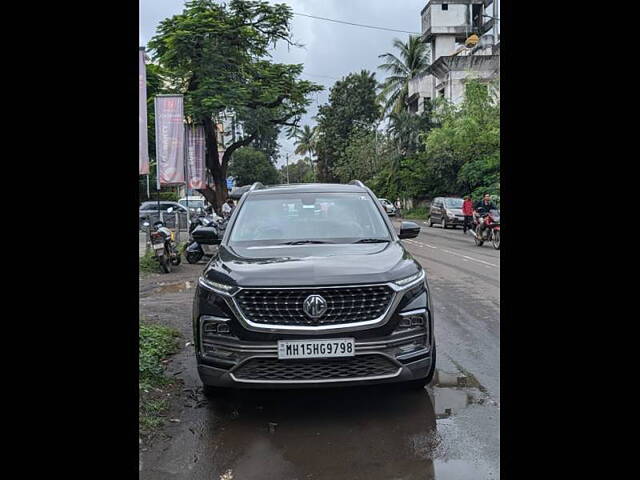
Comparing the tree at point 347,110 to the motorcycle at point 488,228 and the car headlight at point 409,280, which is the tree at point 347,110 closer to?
the motorcycle at point 488,228

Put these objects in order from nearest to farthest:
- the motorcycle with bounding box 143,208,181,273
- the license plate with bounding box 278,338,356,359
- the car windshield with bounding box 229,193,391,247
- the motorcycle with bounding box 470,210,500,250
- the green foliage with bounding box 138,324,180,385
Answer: the license plate with bounding box 278,338,356,359
the green foliage with bounding box 138,324,180,385
the car windshield with bounding box 229,193,391,247
the motorcycle with bounding box 143,208,181,273
the motorcycle with bounding box 470,210,500,250

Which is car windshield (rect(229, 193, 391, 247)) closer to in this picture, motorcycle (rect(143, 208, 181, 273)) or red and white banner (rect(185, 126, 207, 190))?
motorcycle (rect(143, 208, 181, 273))

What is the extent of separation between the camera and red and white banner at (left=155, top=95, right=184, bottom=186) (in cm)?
1517

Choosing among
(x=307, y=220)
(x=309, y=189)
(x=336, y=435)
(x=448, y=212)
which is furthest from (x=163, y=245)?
(x=448, y=212)

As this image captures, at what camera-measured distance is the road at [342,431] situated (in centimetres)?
368

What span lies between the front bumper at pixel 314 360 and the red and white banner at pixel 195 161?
54.1 ft

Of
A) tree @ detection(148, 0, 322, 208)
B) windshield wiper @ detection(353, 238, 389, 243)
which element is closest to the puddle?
windshield wiper @ detection(353, 238, 389, 243)

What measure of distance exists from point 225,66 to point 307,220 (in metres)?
19.4

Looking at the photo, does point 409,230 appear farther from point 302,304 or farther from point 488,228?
point 488,228

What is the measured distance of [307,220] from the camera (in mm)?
5828

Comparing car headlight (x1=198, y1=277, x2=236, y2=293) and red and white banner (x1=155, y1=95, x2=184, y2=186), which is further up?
red and white banner (x1=155, y1=95, x2=184, y2=186)

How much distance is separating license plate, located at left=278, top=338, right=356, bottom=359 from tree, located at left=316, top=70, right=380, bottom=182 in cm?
5551
